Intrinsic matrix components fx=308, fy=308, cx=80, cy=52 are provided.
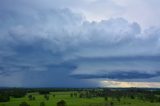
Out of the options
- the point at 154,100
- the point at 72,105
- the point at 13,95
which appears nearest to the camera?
the point at 72,105

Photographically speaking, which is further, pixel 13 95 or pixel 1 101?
pixel 13 95

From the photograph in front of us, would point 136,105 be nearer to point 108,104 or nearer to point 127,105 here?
point 127,105

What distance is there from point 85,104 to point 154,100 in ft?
174

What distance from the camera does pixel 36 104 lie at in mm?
144625

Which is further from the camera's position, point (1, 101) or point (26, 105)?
point (1, 101)

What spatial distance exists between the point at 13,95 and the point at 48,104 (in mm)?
56610

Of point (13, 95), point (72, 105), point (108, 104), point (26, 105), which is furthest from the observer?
point (13, 95)

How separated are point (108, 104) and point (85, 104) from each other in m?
12.9

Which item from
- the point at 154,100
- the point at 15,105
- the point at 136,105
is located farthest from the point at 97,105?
the point at 154,100

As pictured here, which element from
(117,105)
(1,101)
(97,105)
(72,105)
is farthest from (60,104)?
(1,101)

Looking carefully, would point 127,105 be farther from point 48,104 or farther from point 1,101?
point 1,101

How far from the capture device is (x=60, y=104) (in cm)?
13675

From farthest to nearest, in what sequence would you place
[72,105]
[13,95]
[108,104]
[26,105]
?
[13,95], [108,104], [72,105], [26,105]

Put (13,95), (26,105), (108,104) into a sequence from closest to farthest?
(26,105)
(108,104)
(13,95)
